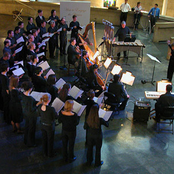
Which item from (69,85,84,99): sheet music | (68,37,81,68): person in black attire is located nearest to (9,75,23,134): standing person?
(69,85,84,99): sheet music

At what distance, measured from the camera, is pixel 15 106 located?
628 centimetres

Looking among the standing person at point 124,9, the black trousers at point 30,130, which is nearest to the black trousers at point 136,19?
the standing person at point 124,9

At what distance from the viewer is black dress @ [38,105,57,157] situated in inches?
208

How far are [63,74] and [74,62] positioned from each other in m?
0.79

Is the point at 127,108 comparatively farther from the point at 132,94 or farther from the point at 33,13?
the point at 33,13

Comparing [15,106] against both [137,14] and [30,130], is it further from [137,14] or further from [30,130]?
[137,14]

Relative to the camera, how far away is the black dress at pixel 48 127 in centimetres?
527

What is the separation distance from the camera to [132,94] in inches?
352

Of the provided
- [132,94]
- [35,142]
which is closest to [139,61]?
[132,94]

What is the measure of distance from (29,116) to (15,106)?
70 centimetres

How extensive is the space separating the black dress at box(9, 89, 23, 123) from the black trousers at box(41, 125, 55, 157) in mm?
1125

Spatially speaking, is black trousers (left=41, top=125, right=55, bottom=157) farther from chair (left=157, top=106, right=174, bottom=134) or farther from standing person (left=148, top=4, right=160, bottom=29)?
standing person (left=148, top=4, right=160, bottom=29)

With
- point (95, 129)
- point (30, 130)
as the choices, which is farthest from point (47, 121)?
point (95, 129)

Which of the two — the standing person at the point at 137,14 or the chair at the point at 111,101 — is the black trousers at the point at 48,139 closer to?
the chair at the point at 111,101
